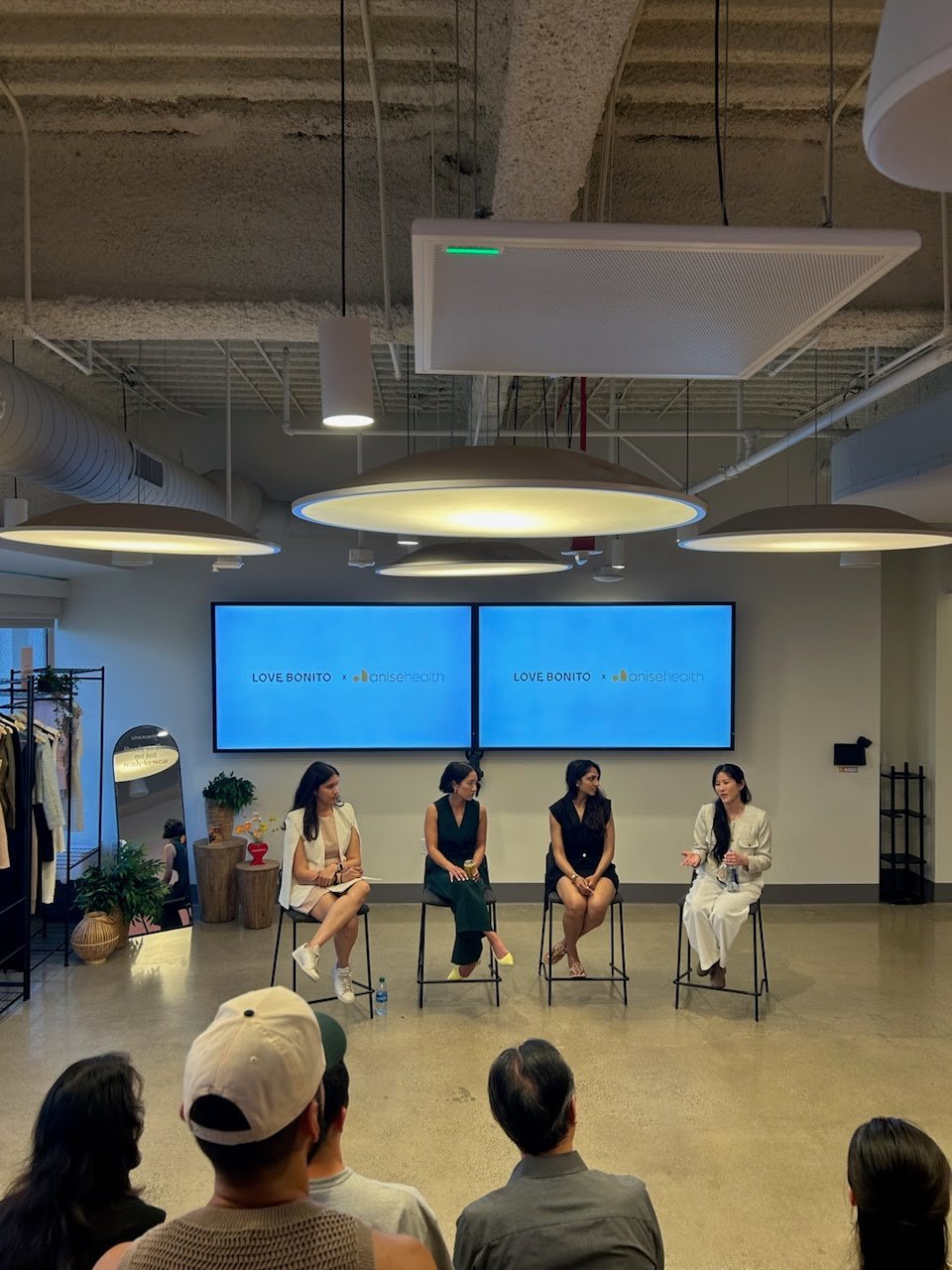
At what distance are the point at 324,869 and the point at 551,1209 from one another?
138 inches

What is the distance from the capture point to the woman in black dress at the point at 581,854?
5438 mm

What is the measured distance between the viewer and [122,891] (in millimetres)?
5949

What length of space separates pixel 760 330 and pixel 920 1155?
5.11ft

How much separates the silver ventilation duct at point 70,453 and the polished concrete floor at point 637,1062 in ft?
8.61

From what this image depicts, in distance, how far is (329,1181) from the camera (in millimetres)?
1785

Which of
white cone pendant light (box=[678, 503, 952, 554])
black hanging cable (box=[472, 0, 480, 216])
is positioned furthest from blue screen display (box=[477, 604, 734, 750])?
black hanging cable (box=[472, 0, 480, 216])

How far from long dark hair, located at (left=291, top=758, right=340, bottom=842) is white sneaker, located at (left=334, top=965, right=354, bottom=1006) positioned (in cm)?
72

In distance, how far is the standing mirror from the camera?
6773 millimetres

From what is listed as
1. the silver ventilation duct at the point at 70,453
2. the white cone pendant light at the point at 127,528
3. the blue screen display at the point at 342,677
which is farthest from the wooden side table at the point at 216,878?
the white cone pendant light at the point at 127,528

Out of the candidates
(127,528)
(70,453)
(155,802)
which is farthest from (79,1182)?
(155,802)

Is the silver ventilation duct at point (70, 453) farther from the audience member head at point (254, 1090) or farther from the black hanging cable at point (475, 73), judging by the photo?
the audience member head at point (254, 1090)

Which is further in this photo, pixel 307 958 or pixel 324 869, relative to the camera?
pixel 324 869

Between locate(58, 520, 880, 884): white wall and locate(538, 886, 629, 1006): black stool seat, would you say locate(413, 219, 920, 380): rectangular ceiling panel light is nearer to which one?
locate(538, 886, 629, 1006): black stool seat

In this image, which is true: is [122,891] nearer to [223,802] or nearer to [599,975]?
[223,802]
